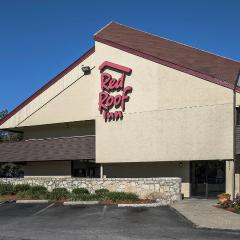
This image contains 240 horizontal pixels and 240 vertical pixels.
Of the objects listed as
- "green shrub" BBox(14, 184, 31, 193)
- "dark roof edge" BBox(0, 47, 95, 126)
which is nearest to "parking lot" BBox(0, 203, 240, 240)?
"green shrub" BBox(14, 184, 31, 193)

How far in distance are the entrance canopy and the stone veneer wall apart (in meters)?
2.88

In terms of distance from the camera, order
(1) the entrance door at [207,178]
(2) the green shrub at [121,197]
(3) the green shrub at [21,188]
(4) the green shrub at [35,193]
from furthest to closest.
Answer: (3) the green shrub at [21,188] < (1) the entrance door at [207,178] < (4) the green shrub at [35,193] < (2) the green shrub at [121,197]

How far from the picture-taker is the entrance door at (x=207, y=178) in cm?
2931

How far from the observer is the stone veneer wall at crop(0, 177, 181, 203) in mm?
27094

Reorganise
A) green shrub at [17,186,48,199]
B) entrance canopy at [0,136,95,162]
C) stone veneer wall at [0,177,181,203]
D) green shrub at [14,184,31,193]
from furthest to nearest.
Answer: entrance canopy at [0,136,95,162] < green shrub at [14,184,31,193] < green shrub at [17,186,48,199] < stone veneer wall at [0,177,181,203]

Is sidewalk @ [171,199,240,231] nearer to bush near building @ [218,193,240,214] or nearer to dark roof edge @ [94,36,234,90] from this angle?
bush near building @ [218,193,240,214]

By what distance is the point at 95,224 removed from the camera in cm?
1861

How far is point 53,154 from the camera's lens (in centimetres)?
3631

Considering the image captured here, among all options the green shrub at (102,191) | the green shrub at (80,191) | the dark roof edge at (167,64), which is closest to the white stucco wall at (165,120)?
the dark roof edge at (167,64)

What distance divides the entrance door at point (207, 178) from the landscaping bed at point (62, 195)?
451cm

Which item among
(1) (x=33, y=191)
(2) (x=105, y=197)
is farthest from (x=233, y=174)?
(1) (x=33, y=191)

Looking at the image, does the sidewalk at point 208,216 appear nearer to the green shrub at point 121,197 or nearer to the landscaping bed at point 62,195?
the green shrub at point 121,197

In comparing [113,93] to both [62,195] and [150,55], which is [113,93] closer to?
[150,55]

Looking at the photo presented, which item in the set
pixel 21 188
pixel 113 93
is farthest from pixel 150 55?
pixel 21 188
